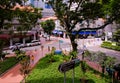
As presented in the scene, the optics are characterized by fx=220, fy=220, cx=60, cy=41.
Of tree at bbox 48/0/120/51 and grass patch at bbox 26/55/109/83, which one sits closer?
grass patch at bbox 26/55/109/83

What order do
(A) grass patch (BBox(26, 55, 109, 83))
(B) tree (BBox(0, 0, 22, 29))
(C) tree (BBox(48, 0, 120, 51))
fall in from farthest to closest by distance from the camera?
(C) tree (BBox(48, 0, 120, 51)) < (B) tree (BBox(0, 0, 22, 29)) < (A) grass patch (BBox(26, 55, 109, 83))

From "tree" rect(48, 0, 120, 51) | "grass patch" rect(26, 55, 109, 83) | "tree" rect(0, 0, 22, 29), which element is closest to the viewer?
"grass patch" rect(26, 55, 109, 83)

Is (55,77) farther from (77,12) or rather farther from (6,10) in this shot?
(77,12)

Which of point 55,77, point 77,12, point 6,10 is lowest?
point 55,77

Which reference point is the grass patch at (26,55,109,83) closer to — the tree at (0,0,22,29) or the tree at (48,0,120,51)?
the tree at (0,0,22,29)

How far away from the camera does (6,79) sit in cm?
2502

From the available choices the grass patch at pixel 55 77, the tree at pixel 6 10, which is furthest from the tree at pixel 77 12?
the grass patch at pixel 55 77

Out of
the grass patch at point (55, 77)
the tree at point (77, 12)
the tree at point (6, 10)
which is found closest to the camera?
the grass patch at point (55, 77)

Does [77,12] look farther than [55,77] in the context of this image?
Yes

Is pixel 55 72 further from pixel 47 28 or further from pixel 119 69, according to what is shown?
pixel 47 28

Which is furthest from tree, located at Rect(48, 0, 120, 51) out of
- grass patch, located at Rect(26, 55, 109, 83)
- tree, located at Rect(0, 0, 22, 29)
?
grass patch, located at Rect(26, 55, 109, 83)

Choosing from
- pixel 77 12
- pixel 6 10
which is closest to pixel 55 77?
pixel 6 10

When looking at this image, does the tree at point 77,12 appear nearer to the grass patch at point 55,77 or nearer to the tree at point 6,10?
the tree at point 6,10

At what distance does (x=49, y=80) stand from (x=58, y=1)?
45.0ft
